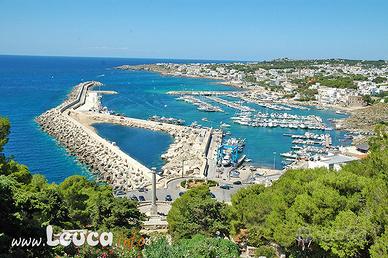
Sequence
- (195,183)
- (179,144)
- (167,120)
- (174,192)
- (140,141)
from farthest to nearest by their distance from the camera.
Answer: (167,120) < (140,141) < (179,144) < (195,183) < (174,192)

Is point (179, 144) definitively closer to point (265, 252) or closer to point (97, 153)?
point (97, 153)

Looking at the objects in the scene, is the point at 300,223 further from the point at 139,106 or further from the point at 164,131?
the point at 139,106

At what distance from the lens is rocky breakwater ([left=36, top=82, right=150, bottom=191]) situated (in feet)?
90.1

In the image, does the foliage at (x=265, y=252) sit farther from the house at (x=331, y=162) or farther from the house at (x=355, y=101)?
the house at (x=355, y=101)

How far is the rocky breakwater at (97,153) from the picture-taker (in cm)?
2745

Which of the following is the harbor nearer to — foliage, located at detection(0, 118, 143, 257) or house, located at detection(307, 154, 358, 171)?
house, located at detection(307, 154, 358, 171)

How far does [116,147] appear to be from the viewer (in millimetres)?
35094

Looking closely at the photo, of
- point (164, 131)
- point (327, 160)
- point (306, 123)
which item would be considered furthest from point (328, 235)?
point (306, 123)

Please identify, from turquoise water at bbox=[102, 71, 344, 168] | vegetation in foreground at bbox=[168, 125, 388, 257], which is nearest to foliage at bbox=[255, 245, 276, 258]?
vegetation in foreground at bbox=[168, 125, 388, 257]

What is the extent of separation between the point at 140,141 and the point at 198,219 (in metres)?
28.6

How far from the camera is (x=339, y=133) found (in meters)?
45.7

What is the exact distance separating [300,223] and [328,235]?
852mm

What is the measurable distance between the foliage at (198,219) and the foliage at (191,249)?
105 inches

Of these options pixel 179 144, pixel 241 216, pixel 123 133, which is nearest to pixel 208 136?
pixel 179 144
